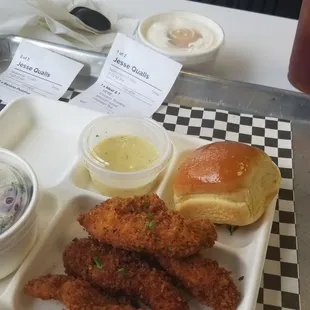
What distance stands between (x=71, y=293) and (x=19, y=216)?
155mm

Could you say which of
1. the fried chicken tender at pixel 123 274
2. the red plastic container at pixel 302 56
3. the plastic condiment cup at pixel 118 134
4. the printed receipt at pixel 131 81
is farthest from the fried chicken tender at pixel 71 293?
the red plastic container at pixel 302 56

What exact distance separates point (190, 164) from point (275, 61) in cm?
73

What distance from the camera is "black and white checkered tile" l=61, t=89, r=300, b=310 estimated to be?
103cm

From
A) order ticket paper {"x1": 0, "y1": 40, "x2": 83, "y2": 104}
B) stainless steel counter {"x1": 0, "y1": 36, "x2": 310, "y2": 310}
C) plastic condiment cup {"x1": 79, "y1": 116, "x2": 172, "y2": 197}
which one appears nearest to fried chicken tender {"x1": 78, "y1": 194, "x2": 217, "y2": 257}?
plastic condiment cup {"x1": 79, "y1": 116, "x2": 172, "y2": 197}

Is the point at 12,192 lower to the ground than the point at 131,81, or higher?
higher

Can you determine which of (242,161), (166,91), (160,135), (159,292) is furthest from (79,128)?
(159,292)

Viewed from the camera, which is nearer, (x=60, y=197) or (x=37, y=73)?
(x=60, y=197)

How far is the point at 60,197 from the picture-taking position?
1106 millimetres

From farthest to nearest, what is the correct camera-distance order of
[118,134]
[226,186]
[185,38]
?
1. [185,38]
2. [118,134]
3. [226,186]

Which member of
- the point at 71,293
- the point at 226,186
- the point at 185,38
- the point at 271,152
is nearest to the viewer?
the point at 71,293

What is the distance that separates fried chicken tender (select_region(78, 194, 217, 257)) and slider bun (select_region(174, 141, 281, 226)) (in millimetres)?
101

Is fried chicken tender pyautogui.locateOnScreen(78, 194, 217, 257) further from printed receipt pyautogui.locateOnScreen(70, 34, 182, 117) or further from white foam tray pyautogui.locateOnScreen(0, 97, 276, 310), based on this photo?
printed receipt pyautogui.locateOnScreen(70, 34, 182, 117)

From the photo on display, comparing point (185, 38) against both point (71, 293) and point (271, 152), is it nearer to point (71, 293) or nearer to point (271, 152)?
point (271, 152)

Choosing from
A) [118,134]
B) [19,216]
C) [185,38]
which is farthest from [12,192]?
[185,38]
